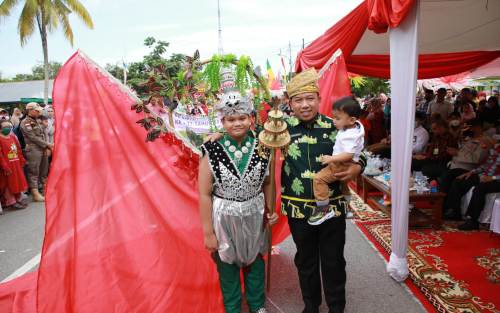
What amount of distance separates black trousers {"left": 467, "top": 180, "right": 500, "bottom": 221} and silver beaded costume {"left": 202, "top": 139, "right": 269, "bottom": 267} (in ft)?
11.0

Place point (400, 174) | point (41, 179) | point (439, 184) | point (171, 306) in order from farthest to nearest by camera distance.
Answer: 1. point (41, 179)
2. point (439, 184)
3. point (400, 174)
4. point (171, 306)

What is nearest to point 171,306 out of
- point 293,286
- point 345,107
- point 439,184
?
point 293,286

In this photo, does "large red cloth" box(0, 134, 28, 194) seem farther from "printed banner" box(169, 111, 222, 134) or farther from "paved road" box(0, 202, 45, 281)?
"printed banner" box(169, 111, 222, 134)

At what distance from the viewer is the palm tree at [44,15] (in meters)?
20.0

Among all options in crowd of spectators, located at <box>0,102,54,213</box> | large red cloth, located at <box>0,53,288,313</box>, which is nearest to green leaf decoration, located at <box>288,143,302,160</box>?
large red cloth, located at <box>0,53,288,313</box>

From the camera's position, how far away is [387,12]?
3.00 metres

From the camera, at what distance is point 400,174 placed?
10.3 feet

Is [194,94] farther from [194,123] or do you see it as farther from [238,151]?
[238,151]

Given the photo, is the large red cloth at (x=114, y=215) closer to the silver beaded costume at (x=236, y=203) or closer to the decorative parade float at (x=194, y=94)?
the decorative parade float at (x=194, y=94)


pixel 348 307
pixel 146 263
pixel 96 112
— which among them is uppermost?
pixel 96 112

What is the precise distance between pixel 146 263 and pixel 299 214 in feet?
4.12

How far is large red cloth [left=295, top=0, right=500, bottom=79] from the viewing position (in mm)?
3006

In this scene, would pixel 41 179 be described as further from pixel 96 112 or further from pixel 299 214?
pixel 299 214

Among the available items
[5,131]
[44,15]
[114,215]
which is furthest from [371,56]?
[44,15]
